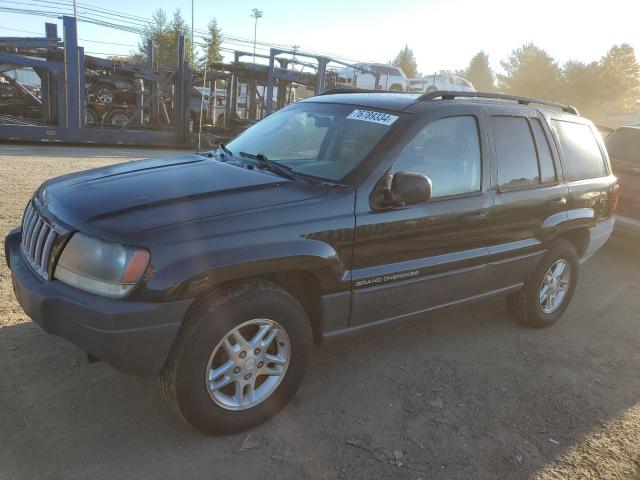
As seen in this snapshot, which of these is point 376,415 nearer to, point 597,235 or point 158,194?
point 158,194

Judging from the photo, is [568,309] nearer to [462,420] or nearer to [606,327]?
[606,327]

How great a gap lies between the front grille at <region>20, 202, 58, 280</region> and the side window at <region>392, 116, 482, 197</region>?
76.2 inches

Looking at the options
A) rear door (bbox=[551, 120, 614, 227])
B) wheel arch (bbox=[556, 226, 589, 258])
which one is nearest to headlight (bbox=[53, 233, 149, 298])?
rear door (bbox=[551, 120, 614, 227])

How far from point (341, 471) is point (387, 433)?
0.43 m

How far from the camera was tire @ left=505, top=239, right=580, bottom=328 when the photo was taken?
4.32 meters

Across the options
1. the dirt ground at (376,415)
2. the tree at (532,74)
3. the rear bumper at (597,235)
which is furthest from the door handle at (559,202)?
the tree at (532,74)

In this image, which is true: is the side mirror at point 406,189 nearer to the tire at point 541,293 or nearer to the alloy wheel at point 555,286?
the tire at point 541,293

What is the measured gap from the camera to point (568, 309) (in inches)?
201

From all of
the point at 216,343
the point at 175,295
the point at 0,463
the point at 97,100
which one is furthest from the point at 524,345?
the point at 97,100

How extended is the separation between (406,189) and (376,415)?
133 centimetres

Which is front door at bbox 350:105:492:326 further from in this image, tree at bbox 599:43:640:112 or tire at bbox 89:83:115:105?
tree at bbox 599:43:640:112

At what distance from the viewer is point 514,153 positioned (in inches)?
153

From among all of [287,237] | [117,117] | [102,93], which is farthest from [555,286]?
[102,93]

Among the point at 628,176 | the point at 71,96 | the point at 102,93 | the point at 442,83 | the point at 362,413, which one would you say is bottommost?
the point at 362,413
